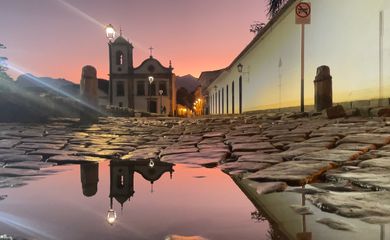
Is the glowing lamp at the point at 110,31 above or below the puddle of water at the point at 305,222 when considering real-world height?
above

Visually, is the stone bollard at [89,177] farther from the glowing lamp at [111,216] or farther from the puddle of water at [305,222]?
the puddle of water at [305,222]

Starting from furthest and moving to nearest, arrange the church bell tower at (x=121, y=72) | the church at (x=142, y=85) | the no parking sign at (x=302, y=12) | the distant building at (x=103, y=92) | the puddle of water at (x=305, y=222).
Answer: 1. the distant building at (x=103, y=92)
2. the church at (x=142, y=85)
3. the church bell tower at (x=121, y=72)
4. the no parking sign at (x=302, y=12)
5. the puddle of water at (x=305, y=222)

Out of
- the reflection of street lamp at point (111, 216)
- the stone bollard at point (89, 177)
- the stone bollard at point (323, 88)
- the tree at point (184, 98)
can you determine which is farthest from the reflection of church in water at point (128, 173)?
the tree at point (184, 98)

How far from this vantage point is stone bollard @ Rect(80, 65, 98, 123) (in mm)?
12891

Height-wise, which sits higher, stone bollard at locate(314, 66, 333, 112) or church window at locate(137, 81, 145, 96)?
church window at locate(137, 81, 145, 96)

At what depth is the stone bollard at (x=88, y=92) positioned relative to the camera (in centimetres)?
1289

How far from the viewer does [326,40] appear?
546 inches

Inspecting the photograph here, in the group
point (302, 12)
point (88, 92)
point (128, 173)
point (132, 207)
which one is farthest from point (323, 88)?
point (132, 207)

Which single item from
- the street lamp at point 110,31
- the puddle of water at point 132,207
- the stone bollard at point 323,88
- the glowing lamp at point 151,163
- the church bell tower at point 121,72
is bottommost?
the puddle of water at point 132,207

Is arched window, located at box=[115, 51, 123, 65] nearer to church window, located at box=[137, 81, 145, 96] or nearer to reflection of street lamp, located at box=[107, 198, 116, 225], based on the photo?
church window, located at box=[137, 81, 145, 96]

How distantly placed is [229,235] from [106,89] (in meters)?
79.3

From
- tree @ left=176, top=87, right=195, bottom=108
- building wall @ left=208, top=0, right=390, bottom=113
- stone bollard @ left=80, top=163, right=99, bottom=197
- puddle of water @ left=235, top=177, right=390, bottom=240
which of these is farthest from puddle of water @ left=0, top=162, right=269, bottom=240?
tree @ left=176, top=87, right=195, bottom=108

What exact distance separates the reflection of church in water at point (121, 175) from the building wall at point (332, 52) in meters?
7.38

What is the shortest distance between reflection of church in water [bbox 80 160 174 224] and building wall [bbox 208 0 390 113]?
7380 millimetres
